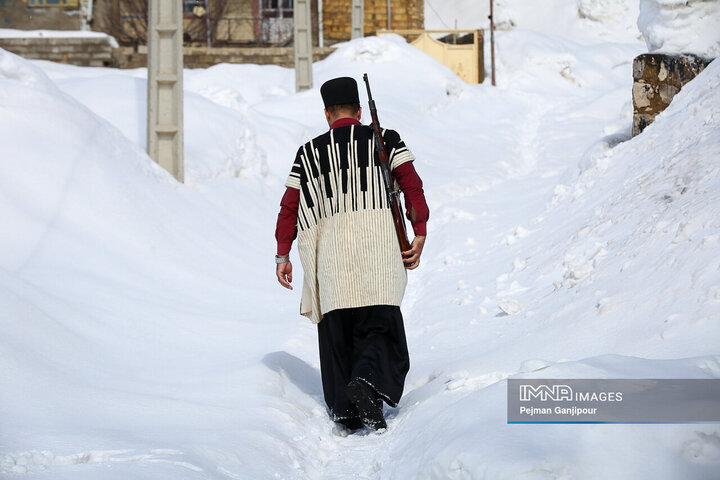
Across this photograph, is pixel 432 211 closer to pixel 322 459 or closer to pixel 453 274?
pixel 453 274

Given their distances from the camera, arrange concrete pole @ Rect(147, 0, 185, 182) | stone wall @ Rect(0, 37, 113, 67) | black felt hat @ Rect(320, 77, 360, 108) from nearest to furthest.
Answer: black felt hat @ Rect(320, 77, 360, 108) → concrete pole @ Rect(147, 0, 185, 182) → stone wall @ Rect(0, 37, 113, 67)

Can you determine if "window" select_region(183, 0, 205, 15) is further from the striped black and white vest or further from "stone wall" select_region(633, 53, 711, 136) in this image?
the striped black and white vest

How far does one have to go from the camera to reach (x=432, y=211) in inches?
448

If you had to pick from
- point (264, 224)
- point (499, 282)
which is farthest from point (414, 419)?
point (264, 224)

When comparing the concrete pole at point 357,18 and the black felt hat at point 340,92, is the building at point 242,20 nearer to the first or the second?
the concrete pole at point 357,18

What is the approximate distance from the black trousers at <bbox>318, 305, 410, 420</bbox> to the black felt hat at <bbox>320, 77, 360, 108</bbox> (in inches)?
37.8

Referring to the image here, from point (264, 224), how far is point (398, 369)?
5.68m

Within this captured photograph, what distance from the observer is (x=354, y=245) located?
4098 mm

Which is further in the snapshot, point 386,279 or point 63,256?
point 63,256

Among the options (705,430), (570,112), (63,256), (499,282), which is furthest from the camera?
(570,112)

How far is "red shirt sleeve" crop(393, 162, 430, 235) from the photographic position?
13.5 ft

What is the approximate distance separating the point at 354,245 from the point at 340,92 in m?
0.72

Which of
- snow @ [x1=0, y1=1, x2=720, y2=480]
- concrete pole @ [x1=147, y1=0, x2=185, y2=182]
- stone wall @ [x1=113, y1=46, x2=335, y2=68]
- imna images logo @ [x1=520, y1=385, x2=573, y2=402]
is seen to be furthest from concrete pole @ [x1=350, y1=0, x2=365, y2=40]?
imna images logo @ [x1=520, y1=385, x2=573, y2=402]

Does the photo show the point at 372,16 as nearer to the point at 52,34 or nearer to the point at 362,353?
the point at 52,34
